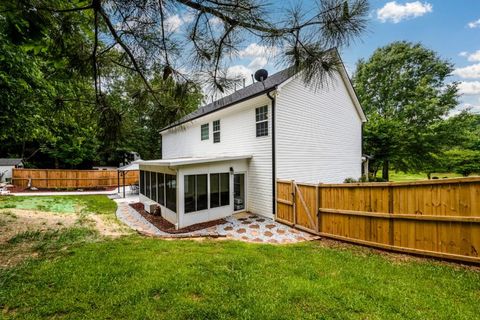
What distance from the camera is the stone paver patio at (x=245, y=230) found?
726 cm

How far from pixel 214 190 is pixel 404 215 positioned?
21.2 ft

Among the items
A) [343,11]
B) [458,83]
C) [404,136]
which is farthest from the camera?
[458,83]

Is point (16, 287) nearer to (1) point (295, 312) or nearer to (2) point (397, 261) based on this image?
(1) point (295, 312)

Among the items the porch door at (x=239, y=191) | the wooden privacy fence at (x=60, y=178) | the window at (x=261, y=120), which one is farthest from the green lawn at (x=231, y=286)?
the wooden privacy fence at (x=60, y=178)

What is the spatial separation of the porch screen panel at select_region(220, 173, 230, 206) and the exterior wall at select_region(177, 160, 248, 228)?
14cm

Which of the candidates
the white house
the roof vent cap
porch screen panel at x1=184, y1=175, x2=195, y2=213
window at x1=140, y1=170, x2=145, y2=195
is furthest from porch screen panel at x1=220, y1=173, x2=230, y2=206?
window at x1=140, y1=170, x2=145, y2=195

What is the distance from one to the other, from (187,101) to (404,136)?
20.3m

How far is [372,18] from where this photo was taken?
2.62 metres

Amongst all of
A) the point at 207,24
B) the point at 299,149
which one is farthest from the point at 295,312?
the point at 299,149

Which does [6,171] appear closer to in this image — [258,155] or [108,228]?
[108,228]

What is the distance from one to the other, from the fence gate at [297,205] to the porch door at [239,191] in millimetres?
2098

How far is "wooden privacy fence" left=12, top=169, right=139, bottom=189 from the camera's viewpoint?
20.1 meters

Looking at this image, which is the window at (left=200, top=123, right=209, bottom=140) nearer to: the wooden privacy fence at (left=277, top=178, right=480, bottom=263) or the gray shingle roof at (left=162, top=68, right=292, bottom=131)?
the gray shingle roof at (left=162, top=68, right=292, bottom=131)

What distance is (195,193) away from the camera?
358 inches
